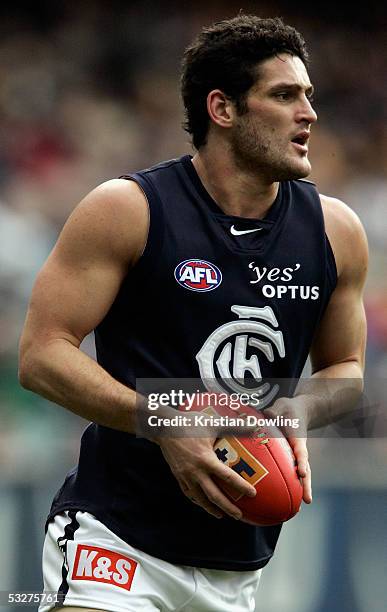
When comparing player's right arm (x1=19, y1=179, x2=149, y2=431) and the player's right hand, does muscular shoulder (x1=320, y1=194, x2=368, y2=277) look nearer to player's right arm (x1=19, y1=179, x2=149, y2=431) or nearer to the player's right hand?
player's right arm (x1=19, y1=179, x2=149, y2=431)

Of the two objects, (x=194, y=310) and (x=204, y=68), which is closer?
(x=194, y=310)

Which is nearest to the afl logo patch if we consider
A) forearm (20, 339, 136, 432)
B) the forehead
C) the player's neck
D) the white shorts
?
the player's neck

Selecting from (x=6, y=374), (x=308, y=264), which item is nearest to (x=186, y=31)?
(x=6, y=374)

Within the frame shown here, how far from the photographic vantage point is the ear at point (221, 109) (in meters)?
4.15

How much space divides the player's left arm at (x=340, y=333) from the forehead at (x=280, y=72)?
48 centimetres

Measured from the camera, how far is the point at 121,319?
388cm

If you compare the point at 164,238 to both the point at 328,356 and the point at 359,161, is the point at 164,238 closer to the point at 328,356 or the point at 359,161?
the point at 328,356

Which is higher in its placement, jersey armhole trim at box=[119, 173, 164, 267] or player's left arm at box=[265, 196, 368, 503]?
jersey armhole trim at box=[119, 173, 164, 267]

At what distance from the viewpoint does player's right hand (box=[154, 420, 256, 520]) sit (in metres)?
Result: 3.36

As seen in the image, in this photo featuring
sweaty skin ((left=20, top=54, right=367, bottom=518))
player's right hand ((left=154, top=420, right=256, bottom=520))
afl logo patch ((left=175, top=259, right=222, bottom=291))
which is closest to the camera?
player's right hand ((left=154, top=420, right=256, bottom=520))

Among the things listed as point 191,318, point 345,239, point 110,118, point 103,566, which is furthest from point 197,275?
point 110,118

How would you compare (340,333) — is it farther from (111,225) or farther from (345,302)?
(111,225)

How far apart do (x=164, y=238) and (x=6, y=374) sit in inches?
164

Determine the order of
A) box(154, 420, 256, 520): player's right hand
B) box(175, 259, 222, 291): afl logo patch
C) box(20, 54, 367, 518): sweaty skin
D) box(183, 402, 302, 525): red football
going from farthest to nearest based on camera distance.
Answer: box(175, 259, 222, 291): afl logo patch
box(20, 54, 367, 518): sweaty skin
box(183, 402, 302, 525): red football
box(154, 420, 256, 520): player's right hand
